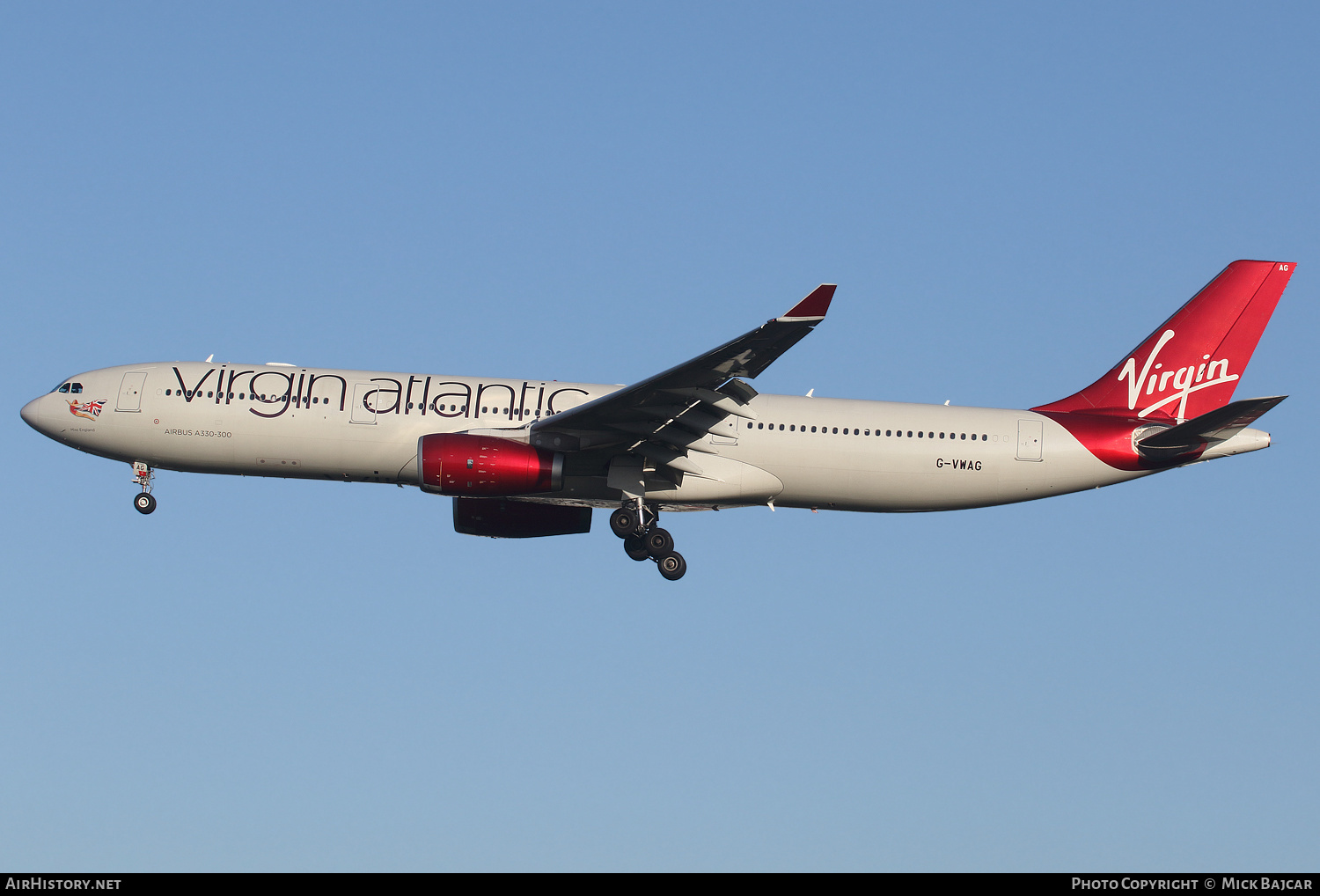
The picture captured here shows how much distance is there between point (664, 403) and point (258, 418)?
10.3m

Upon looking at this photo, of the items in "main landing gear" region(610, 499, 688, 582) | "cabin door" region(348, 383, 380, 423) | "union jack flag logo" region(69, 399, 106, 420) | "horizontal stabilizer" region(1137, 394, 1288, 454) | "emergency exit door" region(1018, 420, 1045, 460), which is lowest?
"main landing gear" region(610, 499, 688, 582)

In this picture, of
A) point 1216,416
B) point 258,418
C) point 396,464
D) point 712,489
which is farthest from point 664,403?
point 1216,416

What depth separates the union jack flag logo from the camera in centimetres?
3553

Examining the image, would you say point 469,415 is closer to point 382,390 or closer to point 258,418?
point 382,390

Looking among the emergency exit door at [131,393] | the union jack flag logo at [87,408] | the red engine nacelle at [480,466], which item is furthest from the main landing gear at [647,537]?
the union jack flag logo at [87,408]

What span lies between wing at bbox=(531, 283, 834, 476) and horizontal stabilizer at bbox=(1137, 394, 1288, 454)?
32.5ft

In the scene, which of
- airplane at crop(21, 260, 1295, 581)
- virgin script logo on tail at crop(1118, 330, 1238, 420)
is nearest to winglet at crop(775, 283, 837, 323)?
airplane at crop(21, 260, 1295, 581)

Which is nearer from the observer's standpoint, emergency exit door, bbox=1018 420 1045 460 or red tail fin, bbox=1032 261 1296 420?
emergency exit door, bbox=1018 420 1045 460

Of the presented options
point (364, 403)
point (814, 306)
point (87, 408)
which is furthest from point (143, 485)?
point (814, 306)

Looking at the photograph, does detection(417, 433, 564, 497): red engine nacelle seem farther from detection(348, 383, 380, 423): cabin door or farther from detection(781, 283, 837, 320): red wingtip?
detection(781, 283, 837, 320): red wingtip

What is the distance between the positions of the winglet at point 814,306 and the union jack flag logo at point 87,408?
60.9 ft

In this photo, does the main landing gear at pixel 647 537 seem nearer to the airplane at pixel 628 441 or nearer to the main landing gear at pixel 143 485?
the airplane at pixel 628 441

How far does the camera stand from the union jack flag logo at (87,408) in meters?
35.5

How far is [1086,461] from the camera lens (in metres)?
34.8
